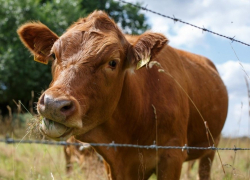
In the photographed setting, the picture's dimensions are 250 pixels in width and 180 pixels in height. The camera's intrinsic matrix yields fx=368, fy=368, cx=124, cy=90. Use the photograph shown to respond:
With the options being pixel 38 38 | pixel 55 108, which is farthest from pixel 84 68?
pixel 38 38

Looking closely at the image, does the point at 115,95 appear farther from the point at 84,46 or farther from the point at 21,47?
the point at 21,47

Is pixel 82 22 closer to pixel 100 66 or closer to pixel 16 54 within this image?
pixel 100 66

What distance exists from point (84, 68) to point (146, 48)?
804 millimetres

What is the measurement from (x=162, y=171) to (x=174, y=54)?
5.84 ft

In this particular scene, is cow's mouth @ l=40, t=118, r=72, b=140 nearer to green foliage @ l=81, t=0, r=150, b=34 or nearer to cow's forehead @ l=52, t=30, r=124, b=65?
cow's forehead @ l=52, t=30, r=124, b=65

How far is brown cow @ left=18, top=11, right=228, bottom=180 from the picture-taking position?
10.0 ft

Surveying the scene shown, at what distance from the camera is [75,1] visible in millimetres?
22375

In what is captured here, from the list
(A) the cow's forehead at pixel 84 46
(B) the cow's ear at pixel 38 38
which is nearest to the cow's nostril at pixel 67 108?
(A) the cow's forehead at pixel 84 46

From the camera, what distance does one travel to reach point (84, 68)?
3.26m

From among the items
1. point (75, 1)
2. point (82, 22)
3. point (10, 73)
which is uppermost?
point (82, 22)

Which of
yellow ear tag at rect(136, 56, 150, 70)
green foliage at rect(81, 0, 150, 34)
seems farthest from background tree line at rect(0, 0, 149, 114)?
yellow ear tag at rect(136, 56, 150, 70)

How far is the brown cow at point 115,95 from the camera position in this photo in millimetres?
3063

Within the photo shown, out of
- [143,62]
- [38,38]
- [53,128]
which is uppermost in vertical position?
[143,62]

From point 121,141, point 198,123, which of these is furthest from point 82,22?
point 198,123
